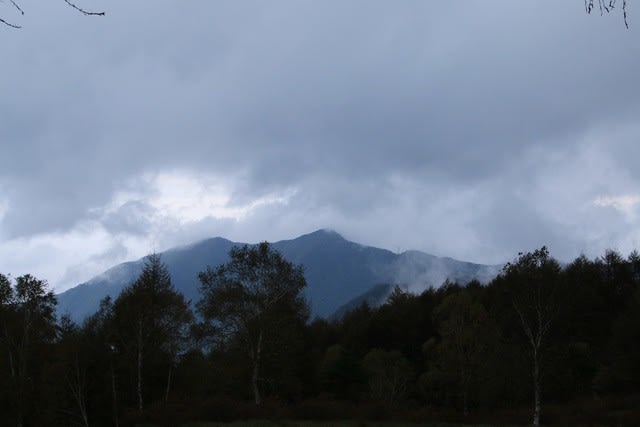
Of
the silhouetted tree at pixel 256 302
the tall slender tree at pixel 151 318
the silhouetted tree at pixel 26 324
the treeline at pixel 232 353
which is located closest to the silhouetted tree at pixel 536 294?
the treeline at pixel 232 353

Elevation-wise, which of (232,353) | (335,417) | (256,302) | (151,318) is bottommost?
(335,417)

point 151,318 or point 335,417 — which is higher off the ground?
point 151,318

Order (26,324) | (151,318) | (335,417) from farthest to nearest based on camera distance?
(26,324) → (151,318) → (335,417)

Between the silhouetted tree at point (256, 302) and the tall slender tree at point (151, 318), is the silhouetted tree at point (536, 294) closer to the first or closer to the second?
the silhouetted tree at point (256, 302)

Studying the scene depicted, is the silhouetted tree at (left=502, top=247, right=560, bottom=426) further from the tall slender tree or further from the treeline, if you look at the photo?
the tall slender tree

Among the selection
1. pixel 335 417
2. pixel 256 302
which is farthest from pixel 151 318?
pixel 335 417

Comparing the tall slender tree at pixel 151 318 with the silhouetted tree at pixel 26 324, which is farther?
the silhouetted tree at pixel 26 324

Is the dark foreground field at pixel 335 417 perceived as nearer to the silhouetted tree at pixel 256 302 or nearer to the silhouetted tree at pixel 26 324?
the silhouetted tree at pixel 256 302

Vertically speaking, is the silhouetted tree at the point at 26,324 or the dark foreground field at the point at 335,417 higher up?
the silhouetted tree at the point at 26,324

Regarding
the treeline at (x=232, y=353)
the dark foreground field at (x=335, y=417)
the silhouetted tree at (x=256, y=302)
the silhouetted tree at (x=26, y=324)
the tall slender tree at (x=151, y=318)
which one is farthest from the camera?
the silhouetted tree at (x=26, y=324)

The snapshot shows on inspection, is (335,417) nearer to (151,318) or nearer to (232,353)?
(232,353)

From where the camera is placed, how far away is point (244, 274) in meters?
42.0

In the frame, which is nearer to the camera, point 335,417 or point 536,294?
point 335,417

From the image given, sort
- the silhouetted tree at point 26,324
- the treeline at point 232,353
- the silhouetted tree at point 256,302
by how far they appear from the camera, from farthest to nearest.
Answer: the silhouetted tree at point 26,324 < the silhouetted tree at point 256,302 < the treeline at point 232,353
